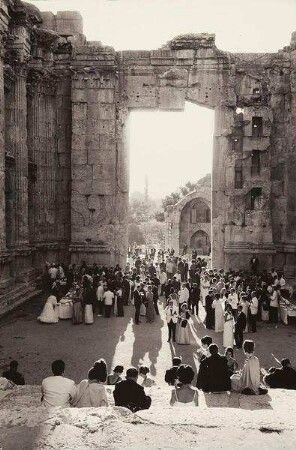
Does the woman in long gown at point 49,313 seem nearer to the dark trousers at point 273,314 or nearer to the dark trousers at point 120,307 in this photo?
the dark trousers at point 120,307

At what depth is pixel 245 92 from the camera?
19578 millimetres

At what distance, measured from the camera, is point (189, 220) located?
38.6m

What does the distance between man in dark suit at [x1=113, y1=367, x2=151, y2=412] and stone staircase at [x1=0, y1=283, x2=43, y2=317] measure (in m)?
8.27

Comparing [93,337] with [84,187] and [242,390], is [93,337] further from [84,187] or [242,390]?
[84,187]

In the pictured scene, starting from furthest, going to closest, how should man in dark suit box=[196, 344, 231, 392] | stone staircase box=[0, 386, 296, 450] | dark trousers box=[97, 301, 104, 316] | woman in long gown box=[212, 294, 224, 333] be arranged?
1. dark trousers box=[97, 301, 104, 316]
2. woman in long gown box=[212, 294, 224, 333]
3. man in dark suit box=[196, 344, 231, 392]
4. stone staircase box=[0, 386, 296, 450]

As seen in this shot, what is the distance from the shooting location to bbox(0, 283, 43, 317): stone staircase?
538 inches

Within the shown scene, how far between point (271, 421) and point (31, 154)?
54.7 feet

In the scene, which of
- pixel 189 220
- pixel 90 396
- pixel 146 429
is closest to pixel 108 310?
pixel 90 396

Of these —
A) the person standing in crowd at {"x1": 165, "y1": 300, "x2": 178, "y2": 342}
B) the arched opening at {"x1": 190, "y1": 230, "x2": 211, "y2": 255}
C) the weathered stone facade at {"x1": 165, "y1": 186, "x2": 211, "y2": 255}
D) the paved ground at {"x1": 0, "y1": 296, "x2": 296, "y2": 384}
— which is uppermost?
the weathered stone facade at {"x1": 165, "y1": 186, "x2": 211, "y2": 255}

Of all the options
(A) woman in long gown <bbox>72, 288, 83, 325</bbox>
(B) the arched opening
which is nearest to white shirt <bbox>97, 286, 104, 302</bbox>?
(A) woman in long gown <bbox>72, 288, 83, 325</bbox>

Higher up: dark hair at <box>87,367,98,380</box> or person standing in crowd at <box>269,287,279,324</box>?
dark hair at <box>87,367,98,380</box>

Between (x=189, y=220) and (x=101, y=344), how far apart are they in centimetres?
2832

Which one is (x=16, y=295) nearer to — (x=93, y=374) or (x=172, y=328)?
(x=172, y=328)

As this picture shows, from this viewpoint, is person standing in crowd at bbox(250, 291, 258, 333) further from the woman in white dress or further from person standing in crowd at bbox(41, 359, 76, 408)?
person standing in crowd at bbox(41, 359, 76, 408)
